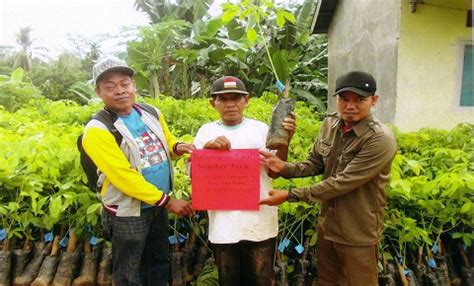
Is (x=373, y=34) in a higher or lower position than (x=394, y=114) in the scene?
higher

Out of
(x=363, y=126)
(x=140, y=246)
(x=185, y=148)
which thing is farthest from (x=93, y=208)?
(x=363, y=126)

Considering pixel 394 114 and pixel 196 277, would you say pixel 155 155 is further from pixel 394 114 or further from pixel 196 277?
pixel 394 114

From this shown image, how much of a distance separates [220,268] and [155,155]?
2.68 ft

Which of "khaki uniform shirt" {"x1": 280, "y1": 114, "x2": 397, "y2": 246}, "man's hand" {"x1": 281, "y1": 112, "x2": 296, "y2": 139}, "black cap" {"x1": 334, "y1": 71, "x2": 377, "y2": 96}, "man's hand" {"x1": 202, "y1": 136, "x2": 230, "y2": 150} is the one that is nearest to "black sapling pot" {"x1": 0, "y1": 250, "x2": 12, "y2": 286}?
"man's hand" {"x1": 202, "y1": 136, "x2": 230, "y2": 150}

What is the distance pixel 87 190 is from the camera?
287cm

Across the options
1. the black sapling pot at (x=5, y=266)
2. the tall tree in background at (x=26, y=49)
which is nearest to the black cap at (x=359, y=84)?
the black sapling pot at (x=5, y=266)

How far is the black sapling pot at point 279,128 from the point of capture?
2.19 m

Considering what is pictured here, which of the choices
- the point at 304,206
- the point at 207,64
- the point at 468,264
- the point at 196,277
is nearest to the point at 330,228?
the point at 304,206

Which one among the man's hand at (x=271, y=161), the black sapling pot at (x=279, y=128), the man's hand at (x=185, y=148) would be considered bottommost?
the man's hand at (x=271, y=161)

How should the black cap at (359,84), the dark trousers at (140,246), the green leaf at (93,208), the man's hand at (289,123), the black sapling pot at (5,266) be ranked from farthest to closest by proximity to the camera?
the black sapling pot at (5,266) → the green leaf at (93,208) → the dark trousers at (140,246) → the man's hand at (289,123) → the black cap at (359,84)

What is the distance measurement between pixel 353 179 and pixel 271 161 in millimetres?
473

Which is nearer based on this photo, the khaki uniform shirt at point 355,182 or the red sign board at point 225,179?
the khaki uniform shirt at point 355,182

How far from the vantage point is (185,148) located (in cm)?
244

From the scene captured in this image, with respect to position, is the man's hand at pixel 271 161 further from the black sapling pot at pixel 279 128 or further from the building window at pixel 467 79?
the building window at pixel 467 79
